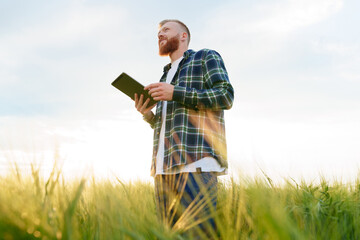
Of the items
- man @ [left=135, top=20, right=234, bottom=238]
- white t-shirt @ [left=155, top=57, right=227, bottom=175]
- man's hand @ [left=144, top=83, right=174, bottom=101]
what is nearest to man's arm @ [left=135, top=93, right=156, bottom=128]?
man @ [left=135, top=20, right=234, bottom=238]

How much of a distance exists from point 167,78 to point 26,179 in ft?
5.69

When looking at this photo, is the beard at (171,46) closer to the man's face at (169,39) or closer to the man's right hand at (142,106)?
the man's face at (169,39)

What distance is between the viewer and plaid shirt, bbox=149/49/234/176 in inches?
84.7

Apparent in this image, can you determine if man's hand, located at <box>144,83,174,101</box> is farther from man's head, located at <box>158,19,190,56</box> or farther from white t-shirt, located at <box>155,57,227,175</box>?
man's head, located at <box>158,19,190,56</box>

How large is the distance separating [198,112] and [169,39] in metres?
0.83

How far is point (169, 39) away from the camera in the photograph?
2.76m

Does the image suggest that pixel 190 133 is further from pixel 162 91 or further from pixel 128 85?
pixel 128 85

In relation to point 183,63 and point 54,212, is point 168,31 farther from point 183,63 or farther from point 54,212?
→ point 54,212

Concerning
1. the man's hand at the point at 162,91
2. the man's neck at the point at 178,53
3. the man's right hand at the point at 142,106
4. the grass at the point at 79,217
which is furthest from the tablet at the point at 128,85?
the grass at the point at 79,217

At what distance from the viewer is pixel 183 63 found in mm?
2561

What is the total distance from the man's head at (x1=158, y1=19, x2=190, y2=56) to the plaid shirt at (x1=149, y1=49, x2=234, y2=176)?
32 cm

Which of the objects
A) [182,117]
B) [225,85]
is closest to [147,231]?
[182,117]

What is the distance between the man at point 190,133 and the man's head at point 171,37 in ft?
0.71

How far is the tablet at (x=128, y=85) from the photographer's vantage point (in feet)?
7.48
